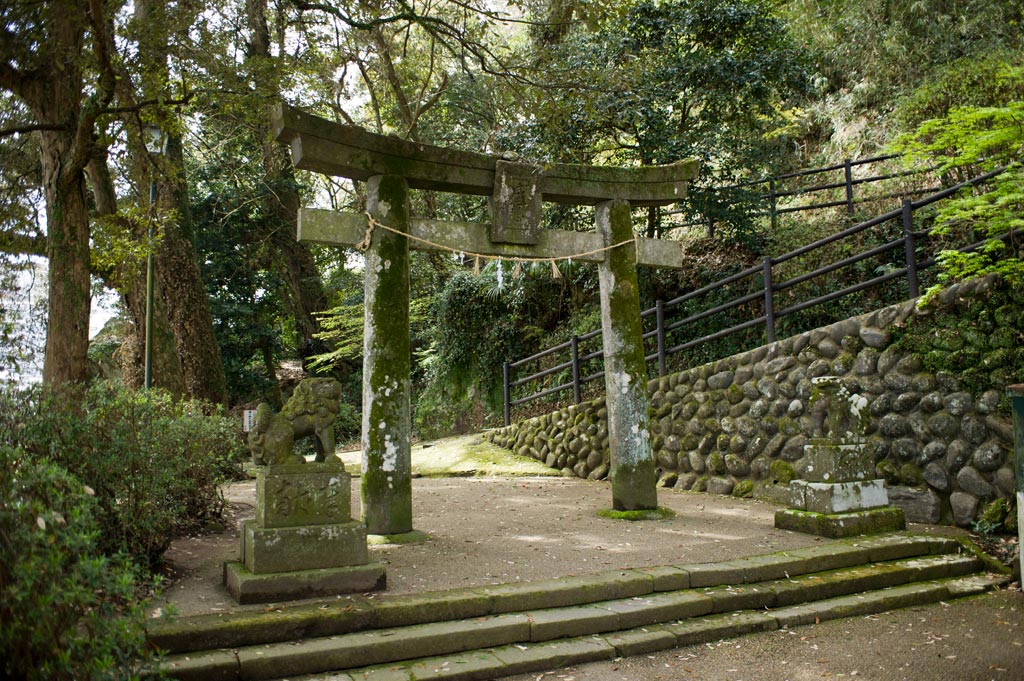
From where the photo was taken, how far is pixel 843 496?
5.78 metres

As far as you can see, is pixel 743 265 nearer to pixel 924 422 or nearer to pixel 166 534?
pixel 924 422

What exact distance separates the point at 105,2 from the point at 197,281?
559cm

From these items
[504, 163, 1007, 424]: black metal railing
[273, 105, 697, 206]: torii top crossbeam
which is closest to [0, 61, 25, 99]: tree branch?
[273, 105, 697, 206]: torii top crossbeam

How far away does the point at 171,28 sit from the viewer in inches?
305

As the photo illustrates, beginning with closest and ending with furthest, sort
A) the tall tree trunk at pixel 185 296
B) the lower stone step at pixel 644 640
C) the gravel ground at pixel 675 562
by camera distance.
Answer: the lower stone step at pixel 644 640
the gravel ground at pixel 675 562
the tall tree trunk at pixel 185 296

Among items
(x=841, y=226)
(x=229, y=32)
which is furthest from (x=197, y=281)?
(x=841, y=226)

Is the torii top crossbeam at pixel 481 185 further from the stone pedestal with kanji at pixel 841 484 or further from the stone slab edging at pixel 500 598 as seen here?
the stone slab edging at pixel 500 598

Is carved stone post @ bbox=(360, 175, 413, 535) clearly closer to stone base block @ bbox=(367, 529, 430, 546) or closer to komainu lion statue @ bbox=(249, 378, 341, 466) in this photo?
stone base block @ bbox=(367, 529, 430, 546)

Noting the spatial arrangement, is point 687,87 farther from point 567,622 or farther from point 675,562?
point 567,622

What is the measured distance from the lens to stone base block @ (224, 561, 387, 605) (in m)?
3.97

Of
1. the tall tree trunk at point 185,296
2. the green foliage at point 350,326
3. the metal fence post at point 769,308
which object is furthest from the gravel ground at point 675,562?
the green foliage at point 350,326

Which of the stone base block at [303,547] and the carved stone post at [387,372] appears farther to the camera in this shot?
the carved stone post at [387,372]

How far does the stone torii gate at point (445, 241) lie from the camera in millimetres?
5699

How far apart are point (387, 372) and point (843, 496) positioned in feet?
13.2
